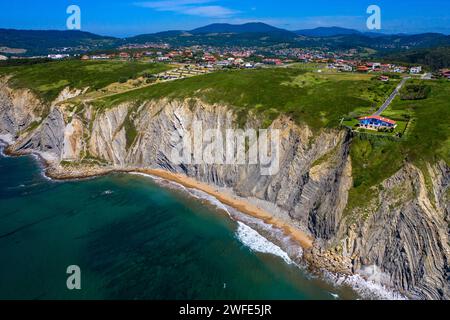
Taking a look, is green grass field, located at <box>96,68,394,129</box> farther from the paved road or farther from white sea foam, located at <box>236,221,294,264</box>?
white sea foam, located at <box>236,221,294,264</box>

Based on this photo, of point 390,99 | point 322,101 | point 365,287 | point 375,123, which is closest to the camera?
point 365,287

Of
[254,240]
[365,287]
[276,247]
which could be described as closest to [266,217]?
[254,240]

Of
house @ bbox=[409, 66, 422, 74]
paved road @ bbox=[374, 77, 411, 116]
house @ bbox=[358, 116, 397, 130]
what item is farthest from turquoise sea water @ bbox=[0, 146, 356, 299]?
house @ bbox=[409, 66, 422, 74]

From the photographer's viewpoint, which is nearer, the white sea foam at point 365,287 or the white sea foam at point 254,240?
the white sea foam at point 365,287

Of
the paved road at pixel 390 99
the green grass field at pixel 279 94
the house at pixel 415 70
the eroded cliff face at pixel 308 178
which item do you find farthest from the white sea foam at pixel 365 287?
the house at pixel 415 70

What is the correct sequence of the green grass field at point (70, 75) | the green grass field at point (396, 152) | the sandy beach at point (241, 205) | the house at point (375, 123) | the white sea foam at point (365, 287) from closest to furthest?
1. the white sea foam at point (365, 287)
2. the green grass field at point (396, 152)
3. the sandy beach at point (241, 205)
4. the house at point (375, 123)
5. the green grass field at point (70, 75)

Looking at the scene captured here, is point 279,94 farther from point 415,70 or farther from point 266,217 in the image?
point 415,70

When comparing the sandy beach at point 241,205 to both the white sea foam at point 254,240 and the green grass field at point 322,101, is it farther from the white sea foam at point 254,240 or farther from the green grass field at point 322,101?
the green grass field at point 322,101
